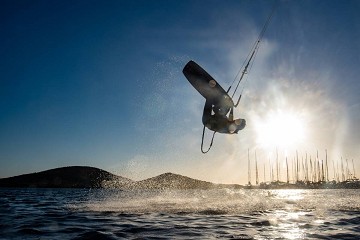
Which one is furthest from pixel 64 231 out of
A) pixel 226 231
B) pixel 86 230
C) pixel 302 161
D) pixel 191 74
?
pixel 302 161

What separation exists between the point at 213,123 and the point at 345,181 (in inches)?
6126

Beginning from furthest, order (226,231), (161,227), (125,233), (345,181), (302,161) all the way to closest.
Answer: (345,181), (302,161), (161,227), (226,231), (125,233)

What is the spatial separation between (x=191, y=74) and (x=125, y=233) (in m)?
10.8

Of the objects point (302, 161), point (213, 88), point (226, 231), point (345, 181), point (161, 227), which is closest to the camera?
point (226, 231)

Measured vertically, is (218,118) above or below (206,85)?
below

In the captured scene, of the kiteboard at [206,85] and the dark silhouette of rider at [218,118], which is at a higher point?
the kiteboard at [206,85]

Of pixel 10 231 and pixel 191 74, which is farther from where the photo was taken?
pixel 191 74

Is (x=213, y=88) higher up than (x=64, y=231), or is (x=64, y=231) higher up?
(x=213, y=88)

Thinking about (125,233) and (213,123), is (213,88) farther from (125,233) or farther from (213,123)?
(125,233)

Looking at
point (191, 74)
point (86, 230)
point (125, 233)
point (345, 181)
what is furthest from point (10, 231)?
point (345, 181)

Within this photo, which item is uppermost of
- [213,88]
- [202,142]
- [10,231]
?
[213,88]

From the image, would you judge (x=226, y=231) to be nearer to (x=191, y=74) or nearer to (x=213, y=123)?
(x=213, y=123)

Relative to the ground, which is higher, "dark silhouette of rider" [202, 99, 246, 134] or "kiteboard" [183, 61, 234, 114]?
"kiteboard" [183, 61, 234, 114]

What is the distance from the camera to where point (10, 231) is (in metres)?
13.2
